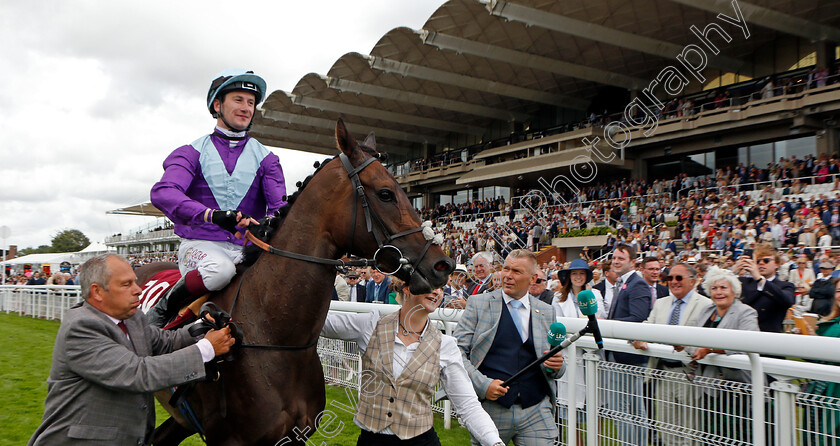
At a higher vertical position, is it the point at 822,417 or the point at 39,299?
the point at 822,417

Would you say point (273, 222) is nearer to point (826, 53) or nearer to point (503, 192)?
point (826, 53)

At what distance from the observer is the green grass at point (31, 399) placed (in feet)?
14.8

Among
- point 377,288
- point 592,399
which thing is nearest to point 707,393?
point 592,399

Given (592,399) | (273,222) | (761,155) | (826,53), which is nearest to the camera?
(273,222)

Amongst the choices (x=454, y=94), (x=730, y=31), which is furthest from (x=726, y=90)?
(x=454, y=94)

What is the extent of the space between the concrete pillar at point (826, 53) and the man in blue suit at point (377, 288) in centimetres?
1776

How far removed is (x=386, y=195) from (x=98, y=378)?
46.4 inches

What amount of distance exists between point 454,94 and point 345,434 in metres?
24.5

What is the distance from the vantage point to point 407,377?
2.31 meters

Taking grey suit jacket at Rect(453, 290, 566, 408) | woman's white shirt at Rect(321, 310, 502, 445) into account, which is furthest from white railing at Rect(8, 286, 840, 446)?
woman's white shirt at Rect(321, 310, 502, 445)

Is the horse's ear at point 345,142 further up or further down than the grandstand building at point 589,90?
further down

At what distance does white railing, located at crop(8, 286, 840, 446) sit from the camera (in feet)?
7.11

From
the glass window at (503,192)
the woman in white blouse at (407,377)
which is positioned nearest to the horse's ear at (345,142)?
the woman in white blouse at (407,377)

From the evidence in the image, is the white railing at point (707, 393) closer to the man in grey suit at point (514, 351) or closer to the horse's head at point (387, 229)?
the man in grey suit at point (514, 351)
